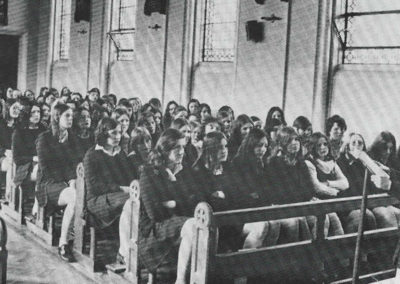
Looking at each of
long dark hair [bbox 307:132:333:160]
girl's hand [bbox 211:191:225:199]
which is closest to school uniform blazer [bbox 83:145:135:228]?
girl's hand [bbox 211:191:225:199]

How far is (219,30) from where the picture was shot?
1165cm

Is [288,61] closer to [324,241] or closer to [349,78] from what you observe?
[349,78]

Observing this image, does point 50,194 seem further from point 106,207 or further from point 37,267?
point 106,207

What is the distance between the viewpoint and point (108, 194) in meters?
6.02

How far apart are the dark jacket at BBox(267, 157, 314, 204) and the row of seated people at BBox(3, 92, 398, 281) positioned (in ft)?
0.03

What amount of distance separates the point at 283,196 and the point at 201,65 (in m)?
6.28

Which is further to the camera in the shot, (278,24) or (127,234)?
(278,24)

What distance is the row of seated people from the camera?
531 centimetres

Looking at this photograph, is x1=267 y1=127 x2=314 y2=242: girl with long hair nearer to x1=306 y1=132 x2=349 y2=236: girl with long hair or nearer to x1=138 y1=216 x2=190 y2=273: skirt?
x1=306 y1=132 x2=349 y2=236: girl with long hair

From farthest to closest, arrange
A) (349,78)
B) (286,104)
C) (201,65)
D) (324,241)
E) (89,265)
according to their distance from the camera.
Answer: (201,65), (286,104), (349,78), (89,265), (324,241)

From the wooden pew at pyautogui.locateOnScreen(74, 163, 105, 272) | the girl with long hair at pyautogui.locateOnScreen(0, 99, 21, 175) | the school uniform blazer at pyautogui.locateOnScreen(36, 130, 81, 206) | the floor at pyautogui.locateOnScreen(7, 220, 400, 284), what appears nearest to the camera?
the floor at pyautogui.locateOnScreen(7, 220, 400, 284)

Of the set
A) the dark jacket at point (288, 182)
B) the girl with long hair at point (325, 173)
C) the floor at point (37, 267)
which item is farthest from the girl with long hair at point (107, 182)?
the girl with long hair at point (325, 173)

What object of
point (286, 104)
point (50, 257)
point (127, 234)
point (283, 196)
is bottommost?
point (50, 257)

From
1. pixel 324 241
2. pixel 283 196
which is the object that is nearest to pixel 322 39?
pixel 283 196
